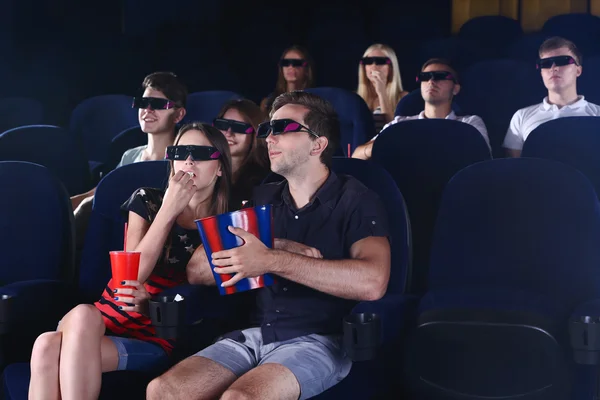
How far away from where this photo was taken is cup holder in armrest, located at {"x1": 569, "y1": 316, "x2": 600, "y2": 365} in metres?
1.50

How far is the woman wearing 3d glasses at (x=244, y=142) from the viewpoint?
7.70 ft

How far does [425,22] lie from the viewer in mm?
5355

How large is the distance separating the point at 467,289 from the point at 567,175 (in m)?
0.33

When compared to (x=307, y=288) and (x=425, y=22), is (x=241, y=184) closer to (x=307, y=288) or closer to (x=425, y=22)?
(x=307, y=288)

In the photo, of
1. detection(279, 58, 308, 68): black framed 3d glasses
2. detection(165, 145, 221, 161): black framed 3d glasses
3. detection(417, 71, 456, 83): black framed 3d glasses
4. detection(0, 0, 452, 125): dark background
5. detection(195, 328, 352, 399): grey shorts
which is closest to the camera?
detection(195, 328, 352, 399): grey shorts

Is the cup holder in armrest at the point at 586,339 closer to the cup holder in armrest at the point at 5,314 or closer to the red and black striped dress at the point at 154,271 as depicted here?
the red and black striped dress at the point at 154,271

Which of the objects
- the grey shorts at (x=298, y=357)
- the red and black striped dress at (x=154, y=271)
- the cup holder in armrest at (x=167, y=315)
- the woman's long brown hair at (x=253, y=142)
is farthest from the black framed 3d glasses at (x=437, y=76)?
the cup holder in armrest at (x=167, y=315)

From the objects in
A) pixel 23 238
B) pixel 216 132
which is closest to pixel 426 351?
pixel 216 132

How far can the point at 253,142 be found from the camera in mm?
2449

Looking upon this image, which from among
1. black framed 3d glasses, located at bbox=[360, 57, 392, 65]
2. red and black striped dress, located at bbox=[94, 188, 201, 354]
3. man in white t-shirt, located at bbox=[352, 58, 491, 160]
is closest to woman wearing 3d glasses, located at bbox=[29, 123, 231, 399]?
red and black striped dress, located at bbox=[94, 188, 201, 354]

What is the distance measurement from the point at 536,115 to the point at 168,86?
4.47 ft

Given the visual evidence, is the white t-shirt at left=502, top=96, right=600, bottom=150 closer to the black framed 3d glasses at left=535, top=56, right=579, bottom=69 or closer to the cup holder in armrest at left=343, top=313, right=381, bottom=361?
the black framed 3d glasses at left=535, top=56, right=579, bottom=69

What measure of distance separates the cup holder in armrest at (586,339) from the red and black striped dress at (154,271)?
86cm

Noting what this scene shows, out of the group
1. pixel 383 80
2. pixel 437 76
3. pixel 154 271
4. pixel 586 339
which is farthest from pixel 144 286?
pixel 383 80
